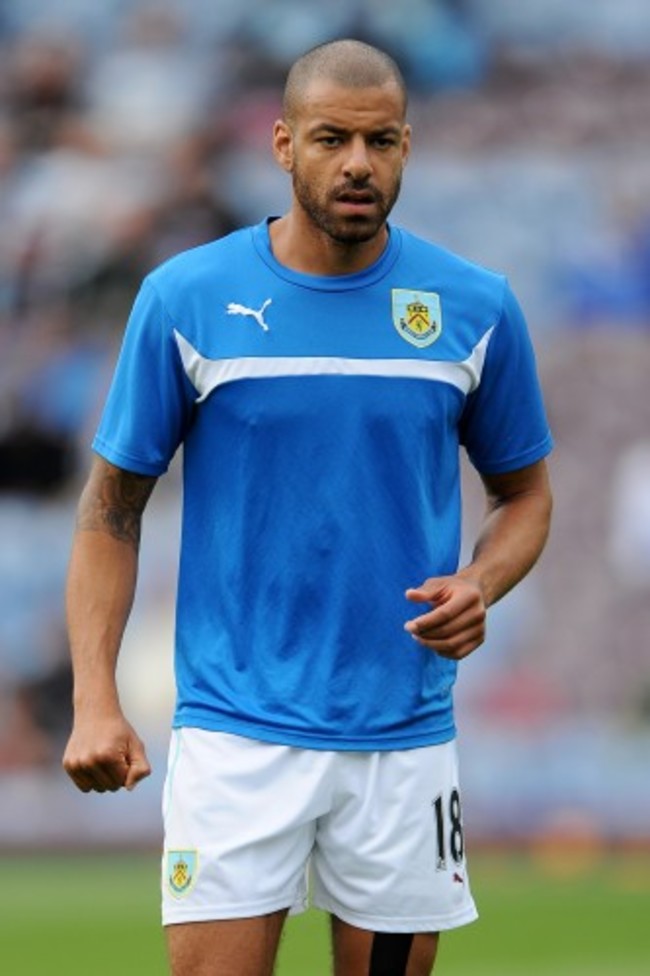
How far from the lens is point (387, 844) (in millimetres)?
5184

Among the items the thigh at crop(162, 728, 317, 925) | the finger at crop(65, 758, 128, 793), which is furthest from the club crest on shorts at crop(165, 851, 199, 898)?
the finger at crop(65, 758, 128, 793)

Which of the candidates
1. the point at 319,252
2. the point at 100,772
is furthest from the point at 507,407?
the point at 100,772

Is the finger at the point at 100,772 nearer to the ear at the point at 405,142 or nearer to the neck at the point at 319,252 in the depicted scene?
the neck at the point at 319,252

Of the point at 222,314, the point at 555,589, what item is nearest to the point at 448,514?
the point at 222,314

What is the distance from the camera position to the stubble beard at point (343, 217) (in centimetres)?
509

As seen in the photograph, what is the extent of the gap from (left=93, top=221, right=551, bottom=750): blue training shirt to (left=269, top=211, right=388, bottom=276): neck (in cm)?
3

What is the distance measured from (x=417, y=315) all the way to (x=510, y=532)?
53 cm

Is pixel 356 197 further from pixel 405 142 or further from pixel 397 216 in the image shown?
pixel 397 216

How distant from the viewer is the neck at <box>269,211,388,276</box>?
17.1ft

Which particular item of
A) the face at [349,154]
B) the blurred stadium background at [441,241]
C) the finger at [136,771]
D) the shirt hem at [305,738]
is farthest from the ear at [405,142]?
the blurred stadium background at [441,241]

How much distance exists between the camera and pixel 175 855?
512cm

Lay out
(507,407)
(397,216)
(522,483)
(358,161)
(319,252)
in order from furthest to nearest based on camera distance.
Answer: (397,216) → (522,483) → (507,407) → (319,252) → (358,161)

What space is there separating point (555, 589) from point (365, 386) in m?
10.2

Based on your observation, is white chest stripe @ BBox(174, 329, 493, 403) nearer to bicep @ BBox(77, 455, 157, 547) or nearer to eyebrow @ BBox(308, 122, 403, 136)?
bicep @ BBox(77, 455, 157, 547)
